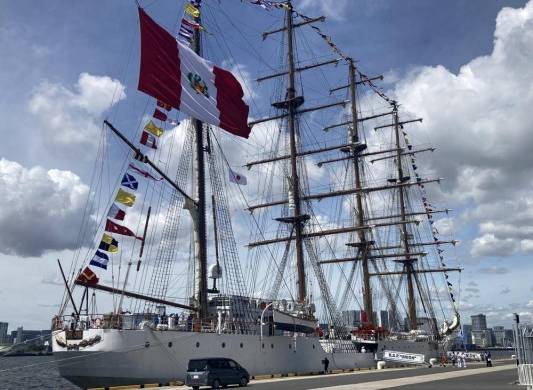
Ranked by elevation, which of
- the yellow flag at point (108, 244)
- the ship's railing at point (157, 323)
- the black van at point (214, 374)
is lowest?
the black van at point (214, 374)

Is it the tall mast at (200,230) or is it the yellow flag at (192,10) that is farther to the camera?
the yellow flag at (192,10)

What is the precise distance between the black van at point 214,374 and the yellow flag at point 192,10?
2353cm

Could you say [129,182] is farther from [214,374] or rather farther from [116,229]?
[214,374]

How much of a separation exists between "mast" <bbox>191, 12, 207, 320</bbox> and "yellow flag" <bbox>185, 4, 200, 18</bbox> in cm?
756

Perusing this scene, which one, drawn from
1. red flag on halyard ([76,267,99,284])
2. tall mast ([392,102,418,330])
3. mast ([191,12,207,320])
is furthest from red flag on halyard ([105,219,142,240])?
tall mast ([392,102,418,330])

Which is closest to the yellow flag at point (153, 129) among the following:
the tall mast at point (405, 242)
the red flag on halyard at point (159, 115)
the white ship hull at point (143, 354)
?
the red flag on halyard at point (159, 115)

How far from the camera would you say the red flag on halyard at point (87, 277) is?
82.9ft

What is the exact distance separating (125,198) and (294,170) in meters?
28.9

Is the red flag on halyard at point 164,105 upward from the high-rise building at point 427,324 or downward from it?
upward

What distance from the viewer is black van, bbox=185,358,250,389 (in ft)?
74.6

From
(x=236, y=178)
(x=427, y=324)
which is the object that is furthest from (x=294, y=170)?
(x=427, y=324)

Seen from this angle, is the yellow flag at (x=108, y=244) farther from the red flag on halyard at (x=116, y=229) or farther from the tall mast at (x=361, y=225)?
the tall mast at (x=361, y=225)

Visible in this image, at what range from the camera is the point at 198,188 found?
3397 centimetres

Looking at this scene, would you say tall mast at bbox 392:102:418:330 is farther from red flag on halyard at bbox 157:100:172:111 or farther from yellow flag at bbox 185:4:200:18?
red flag on halyard at bbox 157:100:172:111
